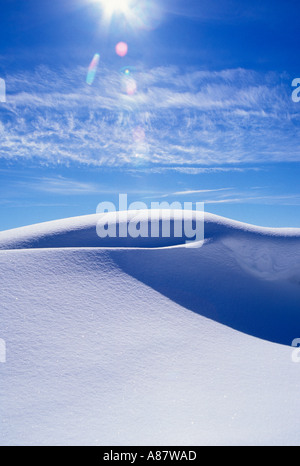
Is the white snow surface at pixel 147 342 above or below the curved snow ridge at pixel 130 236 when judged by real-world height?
below

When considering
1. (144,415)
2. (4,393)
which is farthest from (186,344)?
(4,393)

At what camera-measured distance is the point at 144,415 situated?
409 centimetres

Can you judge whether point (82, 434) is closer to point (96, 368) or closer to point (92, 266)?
point (96, 368)

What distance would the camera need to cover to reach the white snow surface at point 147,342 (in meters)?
3.92

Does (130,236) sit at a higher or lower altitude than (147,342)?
higher

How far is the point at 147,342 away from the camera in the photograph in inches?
237

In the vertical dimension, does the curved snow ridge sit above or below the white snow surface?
above

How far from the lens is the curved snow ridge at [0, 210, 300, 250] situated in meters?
11.0

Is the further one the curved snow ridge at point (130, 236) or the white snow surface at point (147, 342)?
the curved snow ridge at point (130, 236)

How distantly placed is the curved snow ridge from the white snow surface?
106 mm

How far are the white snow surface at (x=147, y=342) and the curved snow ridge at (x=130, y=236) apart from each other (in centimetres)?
11

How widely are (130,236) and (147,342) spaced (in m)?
5.75
